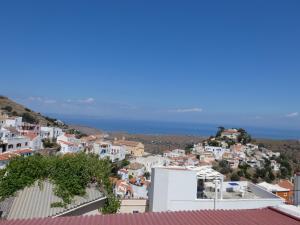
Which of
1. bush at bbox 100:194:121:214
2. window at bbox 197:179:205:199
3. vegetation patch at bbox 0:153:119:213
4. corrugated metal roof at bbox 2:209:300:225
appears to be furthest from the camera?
window at bbox 197:179:205:199

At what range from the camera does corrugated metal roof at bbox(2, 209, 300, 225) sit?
→ 5.60 metres

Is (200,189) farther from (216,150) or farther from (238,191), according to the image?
(216,150)

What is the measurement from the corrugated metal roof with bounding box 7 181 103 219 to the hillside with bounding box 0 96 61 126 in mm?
78590

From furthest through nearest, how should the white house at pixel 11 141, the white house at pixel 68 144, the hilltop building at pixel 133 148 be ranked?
the hilltop building at pixel 133 148 < the white house at pixel 68 144 < the white house at pixel 11 141

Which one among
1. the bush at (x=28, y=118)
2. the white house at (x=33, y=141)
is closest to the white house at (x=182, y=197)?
the white house at (x=33, y=141)

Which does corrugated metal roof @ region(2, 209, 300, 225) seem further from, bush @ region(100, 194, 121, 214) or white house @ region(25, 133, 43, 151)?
white house @ region(25, 133, 43, 151)

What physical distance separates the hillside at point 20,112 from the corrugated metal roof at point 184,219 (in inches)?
3329

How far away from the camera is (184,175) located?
1328 cm

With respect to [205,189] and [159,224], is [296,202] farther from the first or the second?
[205,189]

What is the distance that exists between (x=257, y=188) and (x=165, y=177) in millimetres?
5386

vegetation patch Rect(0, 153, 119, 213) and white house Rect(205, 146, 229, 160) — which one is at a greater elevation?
vegetation patch Rect(0, 153, 119, 213)

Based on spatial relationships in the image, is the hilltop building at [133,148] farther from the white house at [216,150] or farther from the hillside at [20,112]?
the hillside at [20,112]

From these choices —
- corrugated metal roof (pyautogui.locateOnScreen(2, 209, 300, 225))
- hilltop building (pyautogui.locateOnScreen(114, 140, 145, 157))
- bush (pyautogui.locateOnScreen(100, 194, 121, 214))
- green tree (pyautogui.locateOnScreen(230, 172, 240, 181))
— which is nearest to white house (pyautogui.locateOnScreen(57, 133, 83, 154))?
hilltop building (pyautogui.locateOnScreen(114, 140, 145, 157))

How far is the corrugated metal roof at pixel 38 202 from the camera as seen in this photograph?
9.89m
